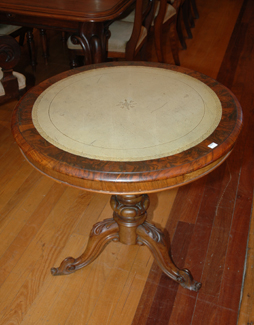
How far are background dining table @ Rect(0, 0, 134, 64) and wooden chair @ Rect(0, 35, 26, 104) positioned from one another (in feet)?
0.92

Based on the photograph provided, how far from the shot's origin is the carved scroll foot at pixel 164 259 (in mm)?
1315

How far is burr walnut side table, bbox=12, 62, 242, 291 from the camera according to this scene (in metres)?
0.87

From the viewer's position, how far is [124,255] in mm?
1457

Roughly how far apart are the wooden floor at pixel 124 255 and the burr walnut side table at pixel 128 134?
0.28 feet

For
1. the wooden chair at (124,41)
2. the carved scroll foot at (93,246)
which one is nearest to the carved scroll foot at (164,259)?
the carved scroll foot at (93,246)

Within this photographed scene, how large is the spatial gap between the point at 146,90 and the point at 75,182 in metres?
0.46

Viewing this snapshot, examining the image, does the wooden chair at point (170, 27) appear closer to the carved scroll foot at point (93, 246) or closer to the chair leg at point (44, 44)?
the chair leg at point (44, 44)

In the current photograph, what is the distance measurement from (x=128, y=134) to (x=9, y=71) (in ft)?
3.36

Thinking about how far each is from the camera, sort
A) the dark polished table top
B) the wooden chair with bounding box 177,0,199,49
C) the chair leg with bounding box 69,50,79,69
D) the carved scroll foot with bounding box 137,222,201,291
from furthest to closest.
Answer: the wooden chair with bounding box 177,0,199,49 < the chair leg with bounding box 69,50,79,69 < the dark polished table top < the carved scroll foot with bounding box 137,222,201,291

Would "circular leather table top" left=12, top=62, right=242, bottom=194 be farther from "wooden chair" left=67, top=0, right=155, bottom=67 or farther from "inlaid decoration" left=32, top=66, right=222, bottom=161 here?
"wooden chair" left=67, top=0, right=155, bottom=67

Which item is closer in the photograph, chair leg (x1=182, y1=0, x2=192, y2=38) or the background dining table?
the background dining table

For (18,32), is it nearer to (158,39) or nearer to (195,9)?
(158,39)

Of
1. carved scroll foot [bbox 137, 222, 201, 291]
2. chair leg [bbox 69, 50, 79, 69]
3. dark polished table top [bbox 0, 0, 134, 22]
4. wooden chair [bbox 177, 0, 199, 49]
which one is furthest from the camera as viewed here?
wooden chair [bbox 177, 0, 199, 49]

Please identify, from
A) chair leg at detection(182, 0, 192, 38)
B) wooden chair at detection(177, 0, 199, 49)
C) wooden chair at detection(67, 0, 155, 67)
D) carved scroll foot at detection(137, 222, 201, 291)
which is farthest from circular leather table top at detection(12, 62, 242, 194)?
chair leg at detection(182, 0, 192, 38)
